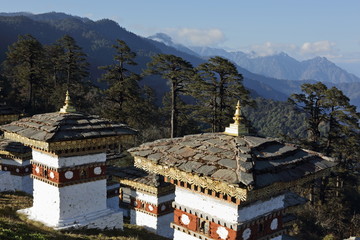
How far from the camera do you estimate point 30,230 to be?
10.4 meters

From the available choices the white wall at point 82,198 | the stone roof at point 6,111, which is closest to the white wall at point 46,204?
the white wall at point 82,198

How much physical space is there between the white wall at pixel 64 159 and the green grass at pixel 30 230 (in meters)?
2.03

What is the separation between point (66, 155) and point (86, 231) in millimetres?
2667

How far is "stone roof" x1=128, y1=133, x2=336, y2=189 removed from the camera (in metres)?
6.41

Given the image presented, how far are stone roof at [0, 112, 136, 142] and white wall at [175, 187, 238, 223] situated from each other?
17.2 feet

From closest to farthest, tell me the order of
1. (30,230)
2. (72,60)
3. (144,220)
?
1. (30,230)
2. (144,220)
3. (72,60)

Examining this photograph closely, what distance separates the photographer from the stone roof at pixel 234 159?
6415 mm

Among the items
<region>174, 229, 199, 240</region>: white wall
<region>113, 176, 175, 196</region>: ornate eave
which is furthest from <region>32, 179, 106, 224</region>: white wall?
<region>174, 229, 199, 240</region>: white wall

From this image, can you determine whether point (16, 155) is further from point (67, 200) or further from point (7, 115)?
point (67, 200)

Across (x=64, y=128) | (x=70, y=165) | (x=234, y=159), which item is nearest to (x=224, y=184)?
(x=234, y=159)

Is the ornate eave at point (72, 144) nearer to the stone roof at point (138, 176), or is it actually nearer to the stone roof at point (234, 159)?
the stone roof at point (138, 176)

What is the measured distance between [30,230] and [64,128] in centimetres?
324

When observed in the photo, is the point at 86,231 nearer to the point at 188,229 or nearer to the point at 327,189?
the point at 188,229

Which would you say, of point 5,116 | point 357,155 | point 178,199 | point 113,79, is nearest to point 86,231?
point 178,199
